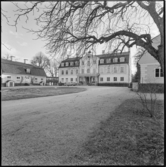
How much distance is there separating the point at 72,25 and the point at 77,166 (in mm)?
4282

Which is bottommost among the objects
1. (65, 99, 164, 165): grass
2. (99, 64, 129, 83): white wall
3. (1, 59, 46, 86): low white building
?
(65, 99, 164, 165): grass

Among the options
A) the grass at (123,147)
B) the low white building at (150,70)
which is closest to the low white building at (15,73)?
the grass at (123,147)

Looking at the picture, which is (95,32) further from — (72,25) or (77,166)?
(77,166)

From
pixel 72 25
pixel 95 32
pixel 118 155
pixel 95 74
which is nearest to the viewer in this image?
pixel 118 155

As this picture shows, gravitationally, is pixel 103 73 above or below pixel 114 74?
above

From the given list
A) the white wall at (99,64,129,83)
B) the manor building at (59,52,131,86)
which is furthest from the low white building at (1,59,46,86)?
the white wall at (99,64,129,83)

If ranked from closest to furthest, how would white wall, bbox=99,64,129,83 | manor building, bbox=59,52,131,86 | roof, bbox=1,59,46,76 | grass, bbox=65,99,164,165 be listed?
grass, bbox=65,99,164,165 → roof, bbox=1,59,46,76 → white wall, bbox=99,64,129,83 → manor building, bbox=59,52,131,86

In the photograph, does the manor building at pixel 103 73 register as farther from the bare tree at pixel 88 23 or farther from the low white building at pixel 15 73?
the bare tree at pixel 88 23

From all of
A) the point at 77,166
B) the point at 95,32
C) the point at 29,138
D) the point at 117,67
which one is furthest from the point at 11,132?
the point at 117,67

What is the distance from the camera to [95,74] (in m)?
34.9

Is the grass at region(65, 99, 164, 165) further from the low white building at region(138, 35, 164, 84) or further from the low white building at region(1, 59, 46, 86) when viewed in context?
the low white building at region(138, 35, 164, 84)

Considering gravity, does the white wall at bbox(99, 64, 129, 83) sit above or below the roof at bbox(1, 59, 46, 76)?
above

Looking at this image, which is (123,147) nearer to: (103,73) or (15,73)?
(15,73)

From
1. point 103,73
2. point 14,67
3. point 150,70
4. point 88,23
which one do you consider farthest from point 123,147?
point 103,73
